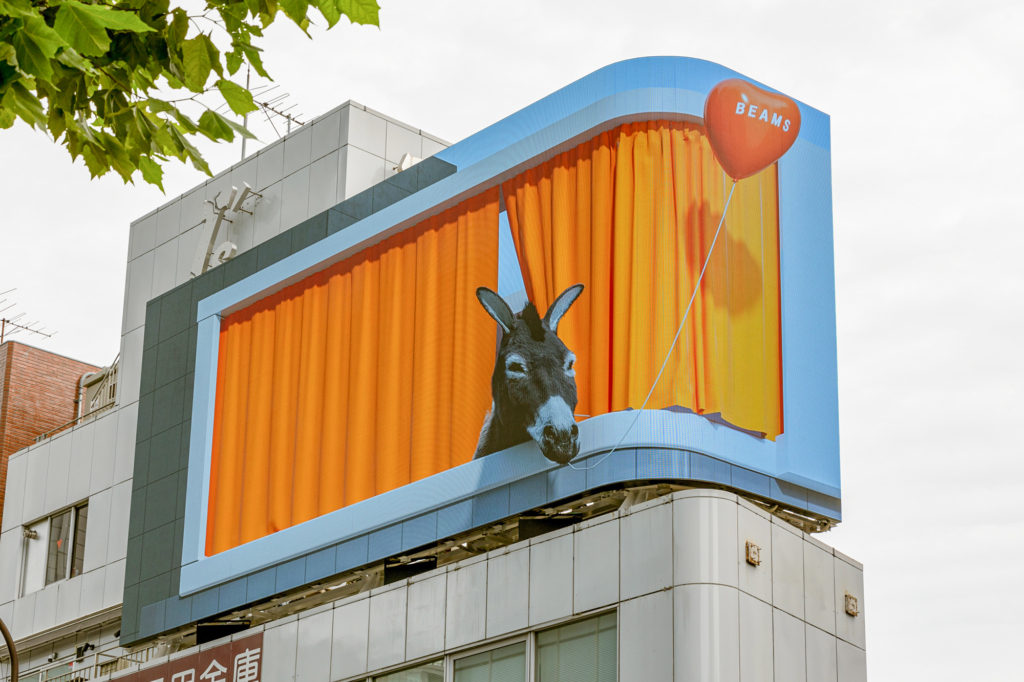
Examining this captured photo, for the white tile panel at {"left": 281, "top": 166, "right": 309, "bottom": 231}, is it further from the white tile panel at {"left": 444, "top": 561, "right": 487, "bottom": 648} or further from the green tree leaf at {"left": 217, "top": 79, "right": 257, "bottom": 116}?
the green tree leaf at {"left": 217, "top": 79, "right": 257, "bottom": 116}

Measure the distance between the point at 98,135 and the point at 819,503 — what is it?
1498cm

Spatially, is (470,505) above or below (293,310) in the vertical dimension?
below

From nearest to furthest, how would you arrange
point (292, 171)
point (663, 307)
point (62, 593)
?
point (663, 307) < point (292, 171) < point (62, 593)

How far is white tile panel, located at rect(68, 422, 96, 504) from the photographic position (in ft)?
111

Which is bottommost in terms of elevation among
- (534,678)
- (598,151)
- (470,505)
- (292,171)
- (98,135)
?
(534,678)

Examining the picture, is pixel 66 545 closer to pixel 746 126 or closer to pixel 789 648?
pixel 746 126

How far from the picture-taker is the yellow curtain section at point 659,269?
73.2 feet

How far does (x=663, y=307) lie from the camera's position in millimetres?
22391

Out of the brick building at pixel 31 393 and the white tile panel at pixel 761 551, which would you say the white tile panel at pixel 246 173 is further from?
the white tile panel at pixel 761 551

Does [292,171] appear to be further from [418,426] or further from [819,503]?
[819,503]

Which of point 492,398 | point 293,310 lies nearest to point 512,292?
point 492,398

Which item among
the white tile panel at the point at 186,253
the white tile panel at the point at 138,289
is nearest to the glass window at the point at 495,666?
the white tile panel at the point at 186,253

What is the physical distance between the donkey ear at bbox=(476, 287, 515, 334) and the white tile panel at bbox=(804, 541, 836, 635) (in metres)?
5.64

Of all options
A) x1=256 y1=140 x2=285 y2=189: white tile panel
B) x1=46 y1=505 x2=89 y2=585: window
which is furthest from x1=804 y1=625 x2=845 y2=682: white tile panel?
x1=46 y1=505 x2=89 y2=585: window
